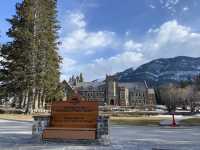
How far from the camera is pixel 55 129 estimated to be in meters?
14.2

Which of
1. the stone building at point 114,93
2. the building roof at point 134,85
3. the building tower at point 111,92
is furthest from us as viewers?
the building roof at point 134,85

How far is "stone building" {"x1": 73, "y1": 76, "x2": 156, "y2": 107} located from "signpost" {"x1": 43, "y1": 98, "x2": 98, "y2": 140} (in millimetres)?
147272

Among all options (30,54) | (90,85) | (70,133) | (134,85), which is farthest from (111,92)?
(70,133)

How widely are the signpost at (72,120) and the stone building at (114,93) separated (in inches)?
5798

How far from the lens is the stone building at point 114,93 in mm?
167125

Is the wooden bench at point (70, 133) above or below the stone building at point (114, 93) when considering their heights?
below

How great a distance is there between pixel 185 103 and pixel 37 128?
11460 cm

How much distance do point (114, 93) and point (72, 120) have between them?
506ft

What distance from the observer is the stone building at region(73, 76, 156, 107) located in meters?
167

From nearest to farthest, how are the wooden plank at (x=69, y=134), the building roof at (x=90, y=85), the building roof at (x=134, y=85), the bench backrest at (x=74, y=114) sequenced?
1. the wooden plank at (x=69, y=134)
2. the bench backrest at (x=74, y=114)
3. the building roof at (x=90, y=85)
4. the building roof at (x=134, y=85)

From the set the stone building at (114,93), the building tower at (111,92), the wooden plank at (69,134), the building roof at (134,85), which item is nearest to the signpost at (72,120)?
the wooden plank at (69,134)

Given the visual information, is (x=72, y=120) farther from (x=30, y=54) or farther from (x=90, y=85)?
(x=90, y=85)

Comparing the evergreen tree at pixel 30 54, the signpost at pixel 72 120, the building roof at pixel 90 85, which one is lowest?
the signpost at pixel 72 120

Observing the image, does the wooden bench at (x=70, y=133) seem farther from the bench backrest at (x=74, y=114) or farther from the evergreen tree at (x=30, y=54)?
the evergreen tree at (x=30, y=54)
